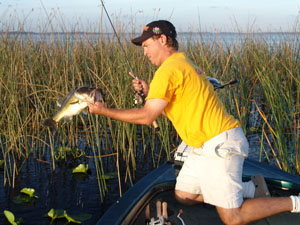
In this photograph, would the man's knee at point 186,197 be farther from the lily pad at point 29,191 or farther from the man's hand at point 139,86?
the lily pad at point 29,191

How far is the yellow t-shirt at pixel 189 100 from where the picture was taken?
2.44m

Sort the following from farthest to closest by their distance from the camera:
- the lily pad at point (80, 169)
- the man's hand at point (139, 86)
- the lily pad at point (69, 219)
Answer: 1. the lily pad at point (80, 169)
2. the lily pad at point (69, 219)
3. the man's hand at point (139, 86)

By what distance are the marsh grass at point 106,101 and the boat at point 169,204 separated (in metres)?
0.63

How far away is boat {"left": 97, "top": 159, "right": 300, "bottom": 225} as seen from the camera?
2623 mm

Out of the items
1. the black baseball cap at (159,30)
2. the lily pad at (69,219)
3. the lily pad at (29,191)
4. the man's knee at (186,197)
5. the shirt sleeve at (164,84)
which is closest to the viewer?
the shirt sleeve at (164,84)

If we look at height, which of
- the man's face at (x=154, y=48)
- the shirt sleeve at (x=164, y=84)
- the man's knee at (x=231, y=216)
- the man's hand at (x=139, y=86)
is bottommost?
the man's knee at (x=231, y=216)

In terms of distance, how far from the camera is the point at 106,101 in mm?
5051

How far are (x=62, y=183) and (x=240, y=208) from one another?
2.60 meters

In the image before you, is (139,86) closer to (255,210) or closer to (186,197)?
(186,197)

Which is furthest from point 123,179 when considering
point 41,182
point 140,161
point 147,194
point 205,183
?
point 205,183

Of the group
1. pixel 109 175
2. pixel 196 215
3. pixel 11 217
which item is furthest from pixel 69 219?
pixel 196 215

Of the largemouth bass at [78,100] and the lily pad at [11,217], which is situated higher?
the largemouth bass at [78,100]

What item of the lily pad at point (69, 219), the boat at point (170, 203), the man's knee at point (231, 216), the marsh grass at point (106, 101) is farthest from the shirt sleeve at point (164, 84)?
the lily pad at point (69, 219)

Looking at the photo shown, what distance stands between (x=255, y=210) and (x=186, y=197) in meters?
0.46
